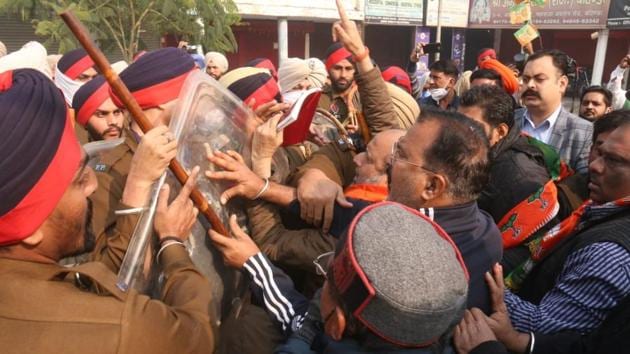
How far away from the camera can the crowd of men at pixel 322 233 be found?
3.51ft

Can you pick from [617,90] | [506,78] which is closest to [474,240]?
[506,78]

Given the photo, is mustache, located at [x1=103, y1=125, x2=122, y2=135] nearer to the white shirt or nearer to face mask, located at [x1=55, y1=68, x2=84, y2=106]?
face mask, located at [x1=55, y1=68, x2=84, y2=106]

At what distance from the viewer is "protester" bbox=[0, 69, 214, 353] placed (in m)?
1.04

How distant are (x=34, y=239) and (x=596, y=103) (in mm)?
5508

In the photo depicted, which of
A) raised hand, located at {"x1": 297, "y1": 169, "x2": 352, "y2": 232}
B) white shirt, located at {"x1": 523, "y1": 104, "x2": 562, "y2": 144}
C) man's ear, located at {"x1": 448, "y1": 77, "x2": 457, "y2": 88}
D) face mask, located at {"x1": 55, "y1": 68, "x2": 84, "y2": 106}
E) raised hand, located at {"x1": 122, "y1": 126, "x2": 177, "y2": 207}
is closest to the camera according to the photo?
raised hand, located at {"x1": 122, "y1": 126, "x2": 177, "y2": 207}

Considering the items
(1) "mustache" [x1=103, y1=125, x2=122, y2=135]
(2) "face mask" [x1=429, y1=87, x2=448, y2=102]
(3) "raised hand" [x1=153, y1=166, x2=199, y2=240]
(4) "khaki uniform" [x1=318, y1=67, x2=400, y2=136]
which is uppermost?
(4) "khaki uniform" [x1=318, y1=67, x2=400, y2=136]

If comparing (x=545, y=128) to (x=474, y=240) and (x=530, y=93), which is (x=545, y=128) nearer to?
(x=530, y=93)

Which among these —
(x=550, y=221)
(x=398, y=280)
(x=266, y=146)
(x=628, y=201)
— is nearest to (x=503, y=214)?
(x=550, y=221)

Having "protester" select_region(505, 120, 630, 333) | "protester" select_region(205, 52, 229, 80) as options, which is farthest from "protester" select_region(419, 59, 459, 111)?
"protester" select_region(505, 120, 630, 333)

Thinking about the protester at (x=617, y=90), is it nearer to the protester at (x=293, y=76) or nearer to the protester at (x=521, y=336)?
the protester at (x=293, y=76)

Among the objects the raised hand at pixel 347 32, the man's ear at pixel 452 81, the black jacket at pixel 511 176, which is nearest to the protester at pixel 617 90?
the man's ear at pixel 452 81

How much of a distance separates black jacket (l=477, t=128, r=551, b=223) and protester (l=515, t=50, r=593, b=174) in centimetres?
111

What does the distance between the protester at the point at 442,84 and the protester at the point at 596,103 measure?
1563 mm

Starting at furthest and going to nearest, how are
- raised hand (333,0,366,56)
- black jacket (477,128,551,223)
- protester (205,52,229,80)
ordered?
protester (205,52,229,80), raised hand (333,0,366,56), black jacket (477,128,551,223)
